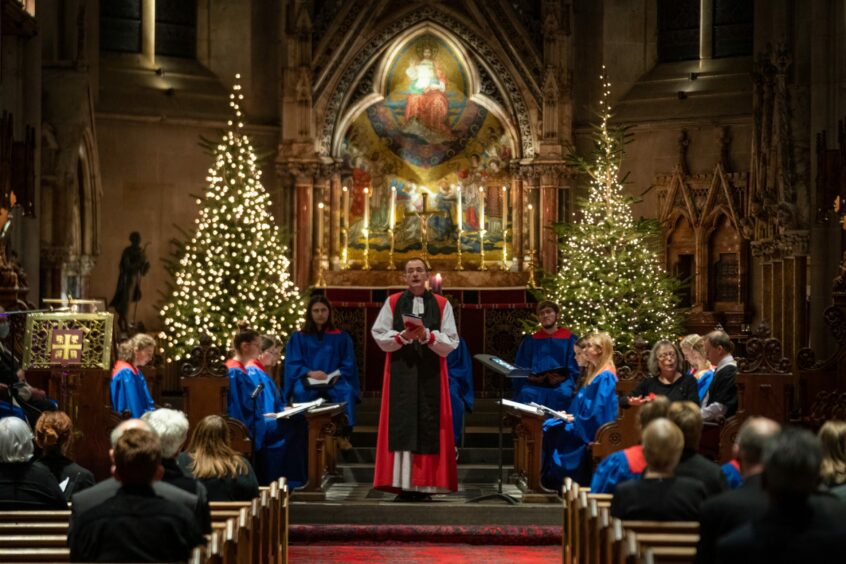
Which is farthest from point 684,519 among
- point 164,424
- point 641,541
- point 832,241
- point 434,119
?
point 434,119

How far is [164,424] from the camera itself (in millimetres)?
6457

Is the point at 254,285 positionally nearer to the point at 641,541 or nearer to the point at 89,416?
the point at 89,416

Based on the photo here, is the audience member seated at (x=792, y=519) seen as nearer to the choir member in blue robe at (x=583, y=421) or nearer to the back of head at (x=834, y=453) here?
the back of head at (x=834, y=453)

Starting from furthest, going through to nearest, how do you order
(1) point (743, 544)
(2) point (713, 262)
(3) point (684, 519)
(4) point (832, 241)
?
1. (2) point (713, 262)
2. (4) point (832, 241)
3. (3) point (684, 519)
4. (1) point (743, 544)

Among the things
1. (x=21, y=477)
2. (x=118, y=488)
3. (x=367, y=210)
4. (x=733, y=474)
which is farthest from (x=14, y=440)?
(x=367, y=210)

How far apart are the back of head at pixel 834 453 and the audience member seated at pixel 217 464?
292 cm

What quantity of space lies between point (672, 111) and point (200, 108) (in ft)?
23.0

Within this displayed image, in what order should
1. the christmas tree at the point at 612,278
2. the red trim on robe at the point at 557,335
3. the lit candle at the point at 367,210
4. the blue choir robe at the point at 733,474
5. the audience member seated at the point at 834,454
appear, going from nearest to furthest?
the audience member seated at the point at 834,454 < the blue choir robe at the point at 733,474 < the red trim on robe at the point at 557,335 < the christmas tree at the point at 612,278 < the lit candle at the point at 367,210

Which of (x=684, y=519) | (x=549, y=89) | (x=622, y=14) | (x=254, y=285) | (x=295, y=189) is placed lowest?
(x=684, y=519)

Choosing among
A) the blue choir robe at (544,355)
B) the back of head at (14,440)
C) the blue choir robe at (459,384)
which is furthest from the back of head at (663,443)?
the blue choir robe at (544,355)

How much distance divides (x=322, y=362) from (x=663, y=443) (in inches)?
273

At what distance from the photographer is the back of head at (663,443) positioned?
596 cm

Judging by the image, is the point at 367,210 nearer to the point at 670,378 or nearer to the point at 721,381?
the point at 721,381

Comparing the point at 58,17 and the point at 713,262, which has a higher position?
the point at 58,17
